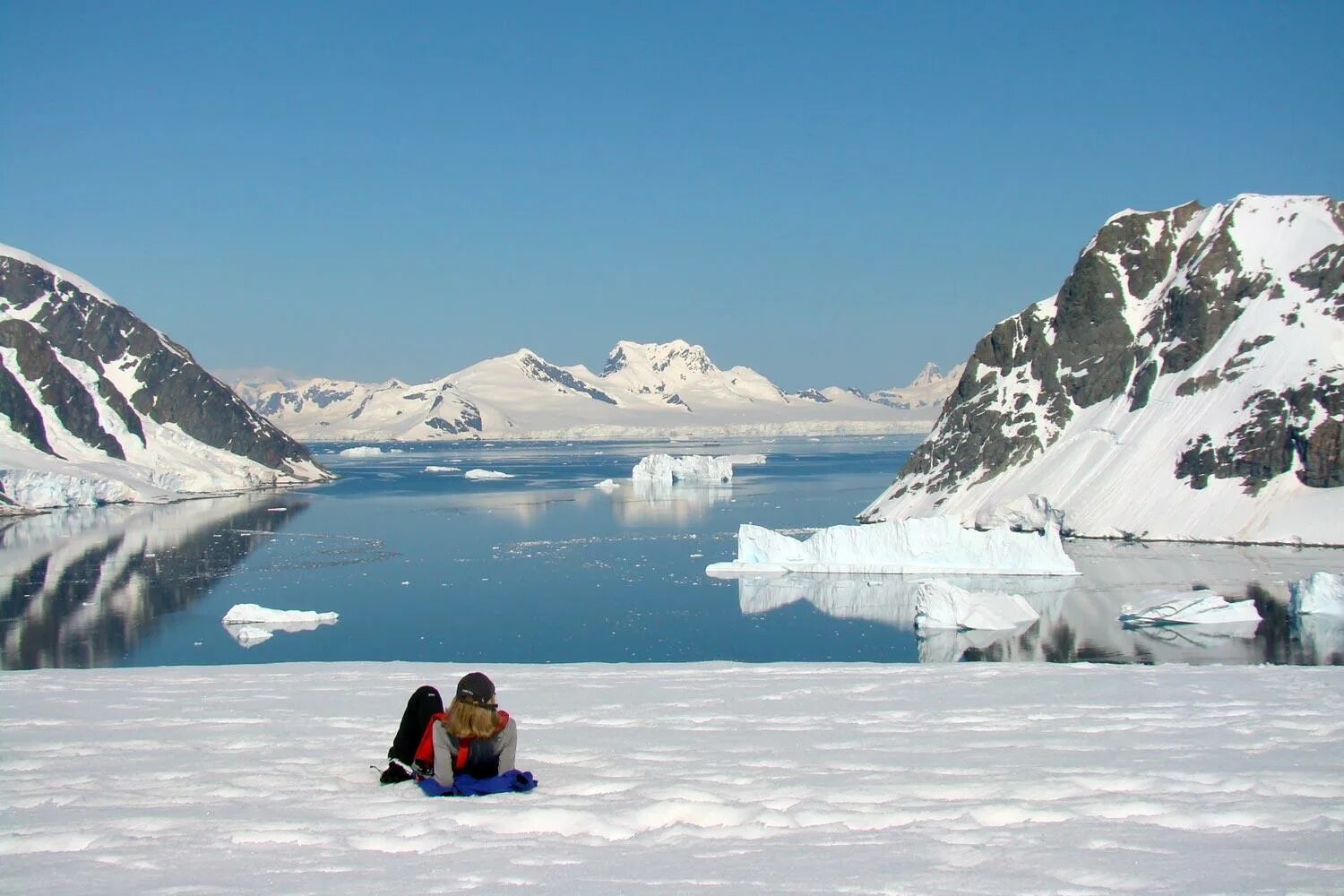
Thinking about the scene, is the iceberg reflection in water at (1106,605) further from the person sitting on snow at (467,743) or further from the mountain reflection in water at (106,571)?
the person sitting on snow at (467,743)

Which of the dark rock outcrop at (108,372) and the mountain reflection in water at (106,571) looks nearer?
the mountain reflection in water at (106,571)

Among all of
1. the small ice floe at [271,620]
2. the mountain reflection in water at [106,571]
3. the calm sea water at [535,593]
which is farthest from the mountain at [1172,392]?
the small ice floe at [271,620]

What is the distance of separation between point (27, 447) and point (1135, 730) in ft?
311

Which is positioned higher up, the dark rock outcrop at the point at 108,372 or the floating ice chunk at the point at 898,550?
the dark rock outcrop at the point at 108,372

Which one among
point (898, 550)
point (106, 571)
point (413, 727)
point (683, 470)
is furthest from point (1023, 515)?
point (683, 470)

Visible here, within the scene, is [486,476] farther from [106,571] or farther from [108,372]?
[106,571]

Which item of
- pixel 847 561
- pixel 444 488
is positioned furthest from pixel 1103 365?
pixel 444 488

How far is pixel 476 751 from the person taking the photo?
333 inches

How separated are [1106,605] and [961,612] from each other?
6.65m

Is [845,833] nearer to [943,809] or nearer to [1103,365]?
[943,809]

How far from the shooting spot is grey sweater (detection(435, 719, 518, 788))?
8.29 metres

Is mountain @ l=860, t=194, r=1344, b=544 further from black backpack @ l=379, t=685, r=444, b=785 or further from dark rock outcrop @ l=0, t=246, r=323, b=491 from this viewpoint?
dark rock outcrop @ l=0, t=246, r=323, b=491

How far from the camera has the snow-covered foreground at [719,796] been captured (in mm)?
6473

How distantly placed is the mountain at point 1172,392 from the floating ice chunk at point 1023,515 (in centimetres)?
22
